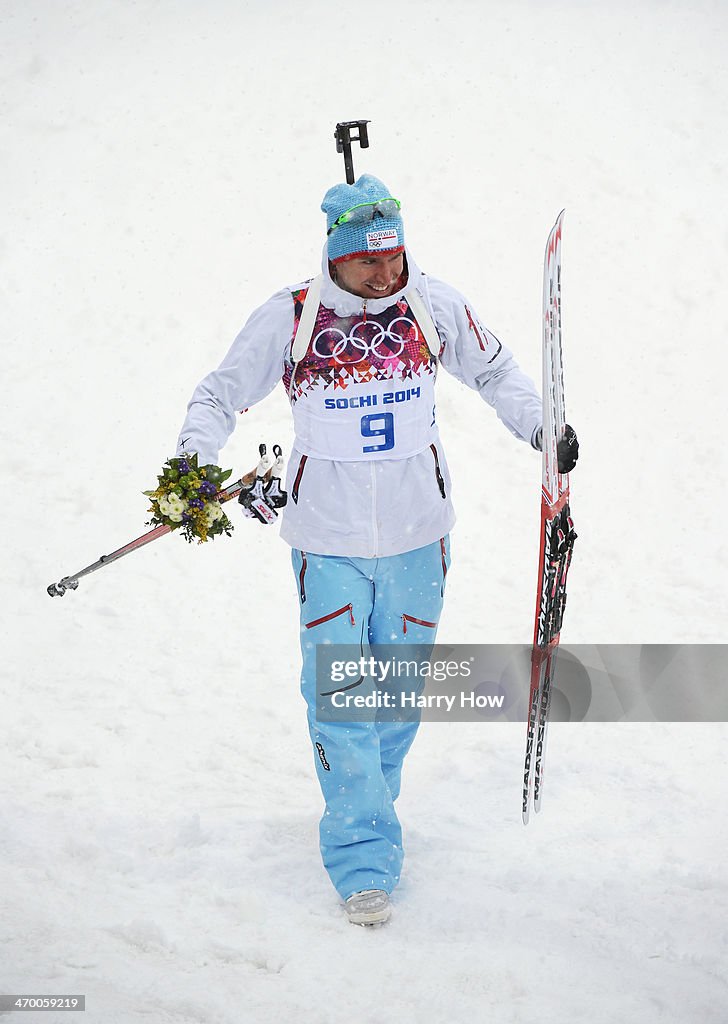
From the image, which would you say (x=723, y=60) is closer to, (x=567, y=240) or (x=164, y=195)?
(x=567, y=240)

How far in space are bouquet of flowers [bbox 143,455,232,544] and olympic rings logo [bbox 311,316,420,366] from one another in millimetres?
547

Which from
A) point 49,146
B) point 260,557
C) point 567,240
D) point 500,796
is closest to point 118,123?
point 49,146

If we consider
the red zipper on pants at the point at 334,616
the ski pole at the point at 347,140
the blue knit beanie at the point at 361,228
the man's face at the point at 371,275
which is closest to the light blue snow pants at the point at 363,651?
the red zipper on pants at the point at 334,616

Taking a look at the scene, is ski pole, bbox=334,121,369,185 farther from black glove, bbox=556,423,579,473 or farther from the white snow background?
the white snow background

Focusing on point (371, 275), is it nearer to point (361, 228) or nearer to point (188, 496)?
point (361, 228)

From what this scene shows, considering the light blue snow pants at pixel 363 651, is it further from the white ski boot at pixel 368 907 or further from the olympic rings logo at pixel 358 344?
the olympic rings logo at pixel 358 344

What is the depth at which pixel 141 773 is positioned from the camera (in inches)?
187

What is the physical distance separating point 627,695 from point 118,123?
22.4 ft

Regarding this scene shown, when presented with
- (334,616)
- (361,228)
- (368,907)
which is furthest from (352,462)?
(368,907)

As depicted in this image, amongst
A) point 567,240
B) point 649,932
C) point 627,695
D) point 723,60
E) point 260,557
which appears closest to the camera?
point 649,932

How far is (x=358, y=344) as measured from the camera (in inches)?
144

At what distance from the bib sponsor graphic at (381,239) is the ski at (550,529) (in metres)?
0.50

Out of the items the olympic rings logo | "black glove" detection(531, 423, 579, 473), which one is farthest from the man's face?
"black glove" detection(531, 423, 579, 473)

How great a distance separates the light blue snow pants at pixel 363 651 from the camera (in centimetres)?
376
